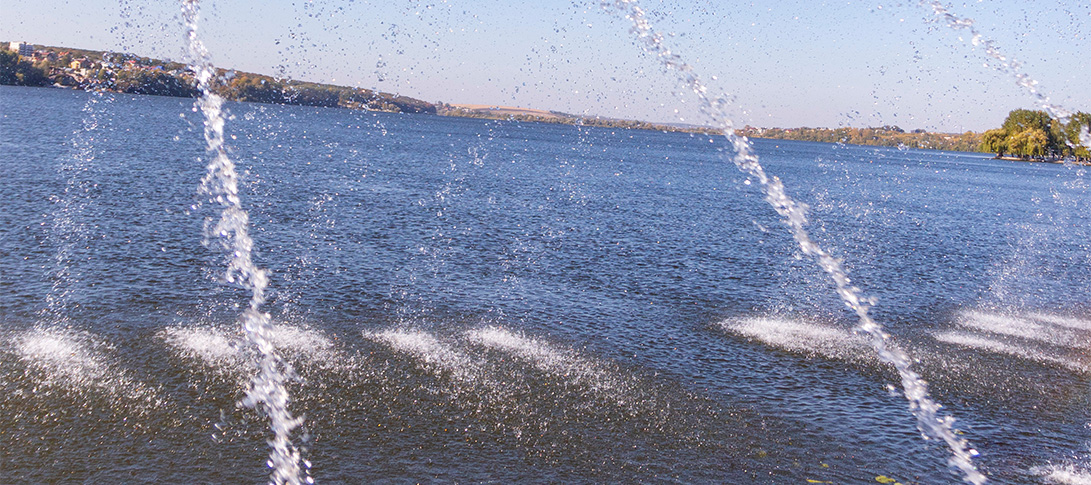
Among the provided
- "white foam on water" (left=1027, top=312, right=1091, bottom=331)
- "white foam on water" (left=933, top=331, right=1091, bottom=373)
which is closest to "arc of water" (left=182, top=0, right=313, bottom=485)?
"white foam on water" (left=933, top=331, right=1091, bottom=373)

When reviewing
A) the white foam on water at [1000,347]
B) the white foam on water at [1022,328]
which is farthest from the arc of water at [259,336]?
the white foam on water at [1022,328]

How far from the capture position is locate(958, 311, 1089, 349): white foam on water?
25.5 metres

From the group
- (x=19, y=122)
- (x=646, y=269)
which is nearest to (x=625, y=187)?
(x=646, y=269)

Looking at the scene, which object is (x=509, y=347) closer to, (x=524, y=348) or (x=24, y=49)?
(x=524, y=348)

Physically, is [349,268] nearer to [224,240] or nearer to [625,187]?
[224,240]

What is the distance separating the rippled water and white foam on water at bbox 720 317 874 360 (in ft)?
0.44

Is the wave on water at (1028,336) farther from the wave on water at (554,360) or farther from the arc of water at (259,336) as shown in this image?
the arc of water at (259,336)

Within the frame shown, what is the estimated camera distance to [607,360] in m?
20.6

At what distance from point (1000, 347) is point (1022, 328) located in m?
3.87

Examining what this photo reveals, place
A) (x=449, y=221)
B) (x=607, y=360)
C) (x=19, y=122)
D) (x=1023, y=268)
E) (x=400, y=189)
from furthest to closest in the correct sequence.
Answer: (x=19, y=122)
(x=400, y=189)
(x=449, y=221)
(x=1023, y=268)
(x=607, y=360)

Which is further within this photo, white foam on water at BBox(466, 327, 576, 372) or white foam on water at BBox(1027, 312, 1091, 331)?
white foam on water at BBox(1027, 312, 1091, 331)

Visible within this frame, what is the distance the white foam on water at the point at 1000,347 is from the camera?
22.7 meters

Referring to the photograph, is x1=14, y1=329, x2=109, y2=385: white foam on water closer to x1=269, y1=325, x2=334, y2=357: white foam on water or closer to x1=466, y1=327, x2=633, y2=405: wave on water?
x1=269, y1=325, x2=334, y2=357: white foam on water

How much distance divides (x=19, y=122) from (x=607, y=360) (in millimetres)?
101139
